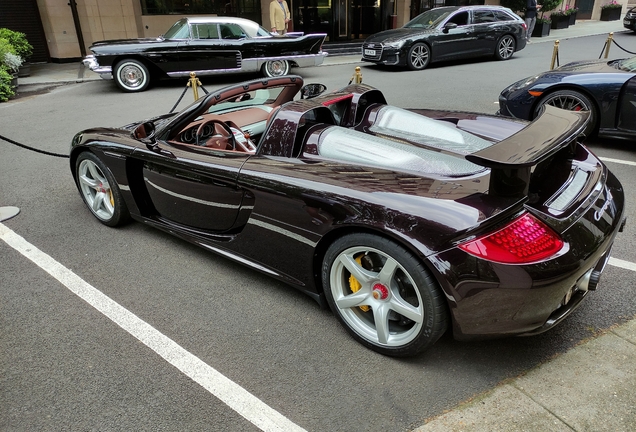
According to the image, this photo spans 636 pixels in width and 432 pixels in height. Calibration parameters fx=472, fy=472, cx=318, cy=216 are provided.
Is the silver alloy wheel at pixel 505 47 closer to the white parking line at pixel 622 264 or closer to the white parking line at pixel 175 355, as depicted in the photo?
the white parking line at pixel 622 264

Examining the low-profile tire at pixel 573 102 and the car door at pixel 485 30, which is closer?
the low-profile tire at pixel 573 102

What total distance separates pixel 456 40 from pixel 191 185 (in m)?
11.0

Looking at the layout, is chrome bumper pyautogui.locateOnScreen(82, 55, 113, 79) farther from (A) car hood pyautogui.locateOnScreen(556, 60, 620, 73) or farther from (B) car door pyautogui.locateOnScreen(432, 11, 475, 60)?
→ (A) car hood pyautogui.locateOnScreen(556, 60, 620, 73)

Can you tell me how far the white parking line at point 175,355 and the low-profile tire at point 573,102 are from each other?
4.63 m

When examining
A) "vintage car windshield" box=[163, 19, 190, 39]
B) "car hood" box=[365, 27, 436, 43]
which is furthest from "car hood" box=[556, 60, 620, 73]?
"vintage car windshield" box=[163, 19, 190, 39]

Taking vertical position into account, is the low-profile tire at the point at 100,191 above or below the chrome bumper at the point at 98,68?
below

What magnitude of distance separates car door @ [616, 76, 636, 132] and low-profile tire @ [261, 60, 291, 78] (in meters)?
7.83

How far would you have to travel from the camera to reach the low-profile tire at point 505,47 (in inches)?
515

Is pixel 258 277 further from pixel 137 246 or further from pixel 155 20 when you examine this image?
pixel 155 20

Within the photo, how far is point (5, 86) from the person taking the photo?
9953 mm

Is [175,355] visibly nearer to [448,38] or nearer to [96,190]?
[96,190]

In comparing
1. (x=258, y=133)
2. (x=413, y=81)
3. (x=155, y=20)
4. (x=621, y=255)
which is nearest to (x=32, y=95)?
(x=155, y=20)

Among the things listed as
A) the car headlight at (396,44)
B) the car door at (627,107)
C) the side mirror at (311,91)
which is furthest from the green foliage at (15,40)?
the car door at (627,107)

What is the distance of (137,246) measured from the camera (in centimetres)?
379
